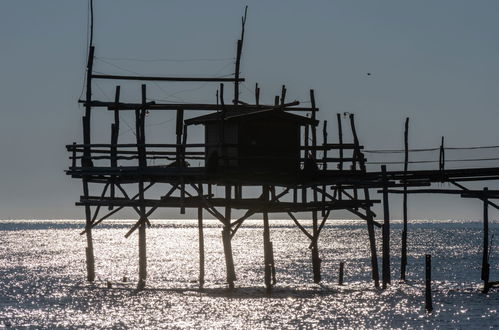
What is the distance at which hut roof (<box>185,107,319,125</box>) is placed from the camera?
1320 inches

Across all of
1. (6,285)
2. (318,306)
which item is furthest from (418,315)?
(6,285)

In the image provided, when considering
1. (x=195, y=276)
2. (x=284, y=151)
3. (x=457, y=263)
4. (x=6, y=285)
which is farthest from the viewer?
(x=457, y=263)

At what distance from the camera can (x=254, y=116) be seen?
33625mm

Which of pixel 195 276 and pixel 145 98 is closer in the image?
pixel 145 98

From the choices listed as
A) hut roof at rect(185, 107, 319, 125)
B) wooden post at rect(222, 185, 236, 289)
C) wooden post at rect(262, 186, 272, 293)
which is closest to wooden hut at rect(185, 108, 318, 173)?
hut roof at rect(185, 107, 319, 125)

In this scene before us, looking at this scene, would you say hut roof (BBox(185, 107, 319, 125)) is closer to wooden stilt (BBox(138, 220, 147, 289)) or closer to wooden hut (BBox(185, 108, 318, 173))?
wooden hut (BBox(185, 108, 318, 173))

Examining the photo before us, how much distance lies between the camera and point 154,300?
37.8 metres

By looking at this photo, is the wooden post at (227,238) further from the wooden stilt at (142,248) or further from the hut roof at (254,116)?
the wooden stilt at (142,248)

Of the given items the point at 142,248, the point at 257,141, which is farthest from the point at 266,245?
the point at 142,248

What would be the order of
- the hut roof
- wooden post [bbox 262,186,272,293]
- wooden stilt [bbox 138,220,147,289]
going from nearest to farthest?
the hut roof → wooden post [bbox 262,186,272,293] → wooden stilt [bbox 138,220,147,289]

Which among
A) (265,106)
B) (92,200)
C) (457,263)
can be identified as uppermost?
(265,106)

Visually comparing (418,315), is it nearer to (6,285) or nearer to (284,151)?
(284,151)

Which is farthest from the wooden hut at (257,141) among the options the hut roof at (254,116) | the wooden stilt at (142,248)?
the wooden stilt at (142,248)

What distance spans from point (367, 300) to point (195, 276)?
21.2 metres
